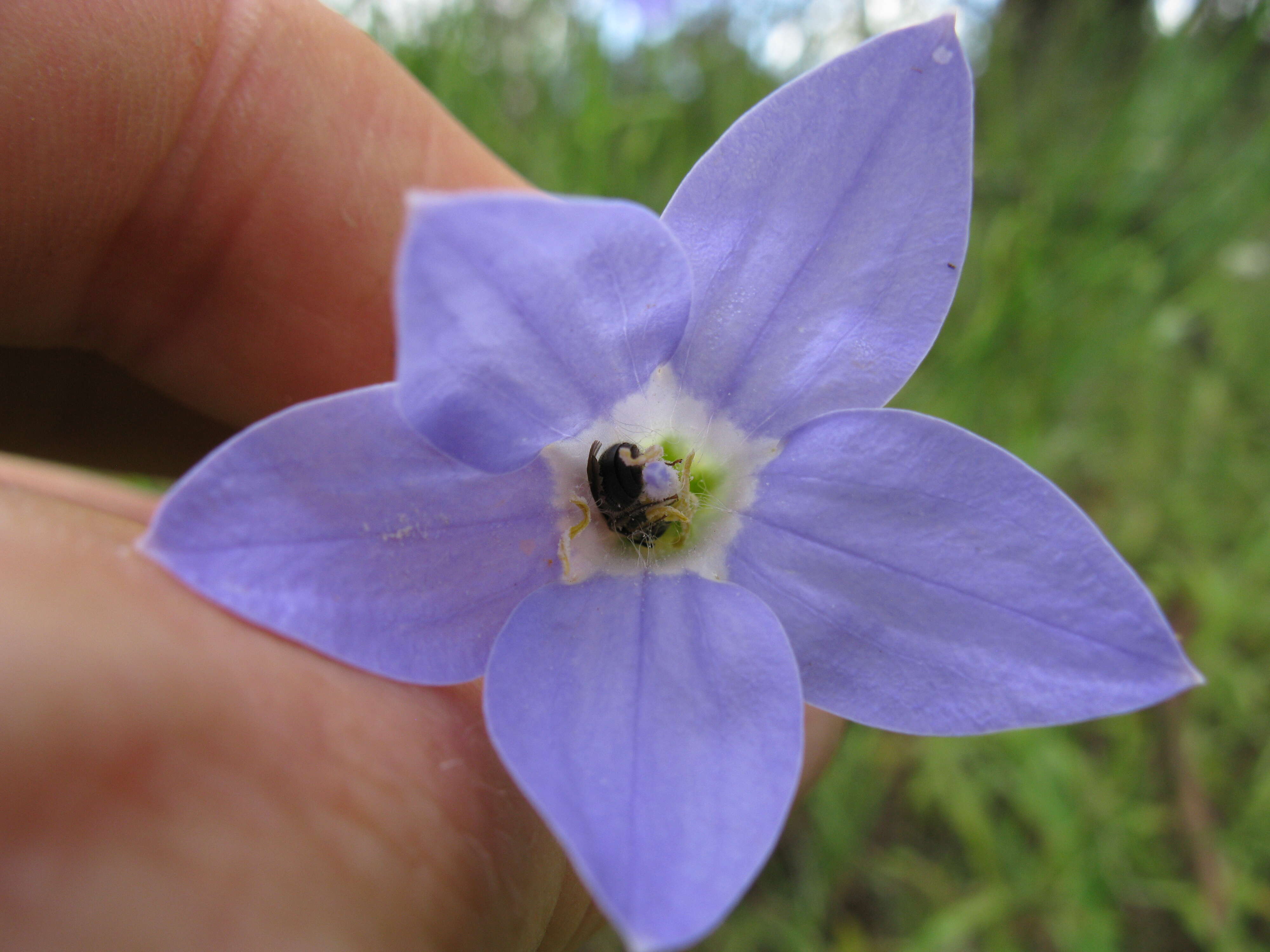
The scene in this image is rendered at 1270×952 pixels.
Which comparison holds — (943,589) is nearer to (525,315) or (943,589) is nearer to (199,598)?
(525,315)

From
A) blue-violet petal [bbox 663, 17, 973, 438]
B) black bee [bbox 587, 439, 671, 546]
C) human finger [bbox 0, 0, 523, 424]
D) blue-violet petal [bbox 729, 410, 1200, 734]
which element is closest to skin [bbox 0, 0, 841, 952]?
human finger [bbox 0, 0, 523, 424]

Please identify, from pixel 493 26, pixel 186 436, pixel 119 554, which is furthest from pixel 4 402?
pixel 493 26

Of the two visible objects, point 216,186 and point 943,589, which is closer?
point 943,589

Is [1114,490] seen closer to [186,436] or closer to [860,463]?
[860,463]

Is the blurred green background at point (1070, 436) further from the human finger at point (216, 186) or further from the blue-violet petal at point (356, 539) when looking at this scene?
the blue-violet petal at point (356, 539)

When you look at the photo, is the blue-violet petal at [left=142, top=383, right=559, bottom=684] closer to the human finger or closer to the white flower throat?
the white flower throat

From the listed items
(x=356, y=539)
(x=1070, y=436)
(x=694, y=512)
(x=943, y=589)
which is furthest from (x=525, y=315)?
(x=1070, y=436)
